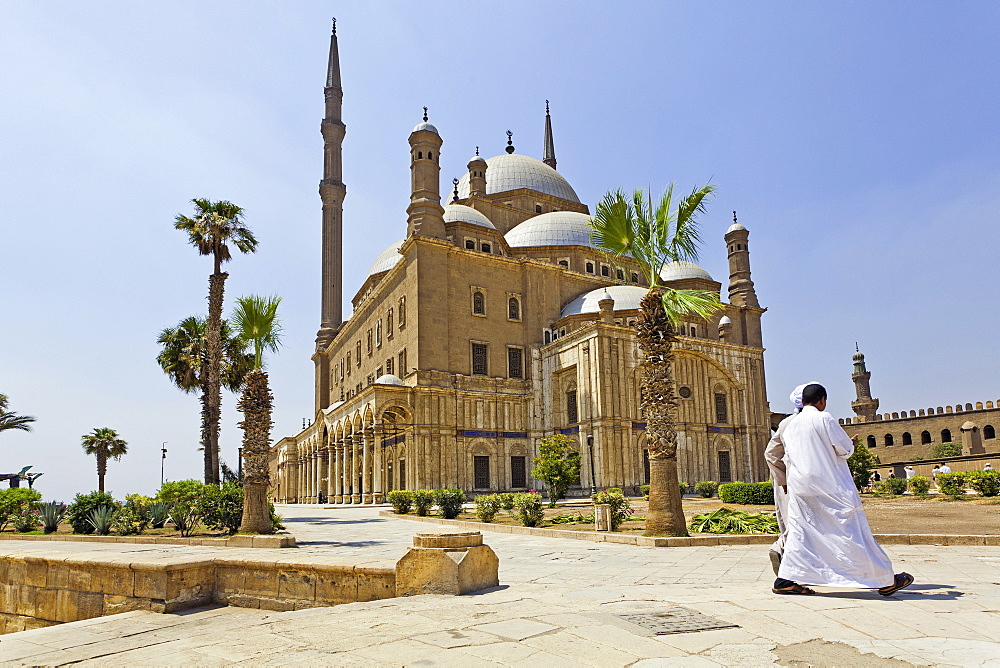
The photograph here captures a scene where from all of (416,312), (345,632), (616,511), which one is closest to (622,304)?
(416,312)

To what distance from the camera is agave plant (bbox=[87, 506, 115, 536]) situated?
1548 centimetres

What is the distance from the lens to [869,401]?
63.7 meters

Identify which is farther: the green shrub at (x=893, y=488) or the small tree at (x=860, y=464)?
the green shrub at (x=893, y=488)

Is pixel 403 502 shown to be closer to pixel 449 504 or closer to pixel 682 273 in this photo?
pixel 449 504

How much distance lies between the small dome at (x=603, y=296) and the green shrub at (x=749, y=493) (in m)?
13.1

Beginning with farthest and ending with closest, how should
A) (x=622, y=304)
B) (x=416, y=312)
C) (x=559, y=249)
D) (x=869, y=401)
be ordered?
1. (x=869, y=401)
2. (x=559, y=249)
3. (x=622, y=304)
4. (x=416, y=312)

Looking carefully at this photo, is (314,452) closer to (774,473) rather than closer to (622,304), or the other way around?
(622,304)

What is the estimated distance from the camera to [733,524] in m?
12.7

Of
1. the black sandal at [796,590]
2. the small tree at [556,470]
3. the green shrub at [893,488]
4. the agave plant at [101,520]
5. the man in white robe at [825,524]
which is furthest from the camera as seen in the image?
the green shrub at [893,488]

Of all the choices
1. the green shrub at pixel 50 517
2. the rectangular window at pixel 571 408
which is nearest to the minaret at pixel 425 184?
the rectangular window at pixel 571 408

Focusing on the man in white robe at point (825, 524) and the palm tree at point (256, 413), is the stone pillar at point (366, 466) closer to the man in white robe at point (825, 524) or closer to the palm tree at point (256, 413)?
the palm tree at point (256, 413)

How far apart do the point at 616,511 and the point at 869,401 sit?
58.0 m

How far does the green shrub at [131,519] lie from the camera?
15528 millimetres

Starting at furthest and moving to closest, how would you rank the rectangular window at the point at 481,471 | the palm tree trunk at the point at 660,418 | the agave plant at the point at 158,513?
1. the rectangular window at the point at 481,471
2. the agave plant at the point at 158,513
3. the palm tree trunk at the point at 660,418
